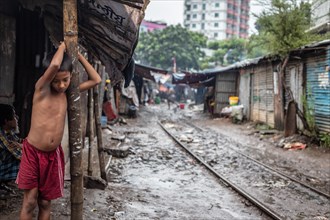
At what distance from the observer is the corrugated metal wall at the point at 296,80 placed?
44.5 ft

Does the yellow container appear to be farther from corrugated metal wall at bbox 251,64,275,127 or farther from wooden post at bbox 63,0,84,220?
wooden post at bbox 63,0,84,220

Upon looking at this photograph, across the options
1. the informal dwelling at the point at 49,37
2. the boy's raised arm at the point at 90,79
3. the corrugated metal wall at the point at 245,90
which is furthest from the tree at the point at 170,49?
the boy's raised arm at the point at 90,79

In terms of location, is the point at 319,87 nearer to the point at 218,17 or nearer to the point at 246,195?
the point at 246,195

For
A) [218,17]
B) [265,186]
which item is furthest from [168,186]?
[218,17]

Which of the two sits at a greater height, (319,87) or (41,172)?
(319,87)

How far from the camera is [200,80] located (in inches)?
1040

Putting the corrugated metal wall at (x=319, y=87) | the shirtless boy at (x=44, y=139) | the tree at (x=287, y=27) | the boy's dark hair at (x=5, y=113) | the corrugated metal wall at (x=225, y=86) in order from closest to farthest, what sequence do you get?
1. the shirtless boy at (x=44, y=139)
2. the boy's dark hair at (x=5, y=113)
3. the corrugated metal wall at (x=319, y=87)
4. the tree at (x=287, y=27)
5. the corrugated metal wall at (x=225, y=86)

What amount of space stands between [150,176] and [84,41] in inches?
163

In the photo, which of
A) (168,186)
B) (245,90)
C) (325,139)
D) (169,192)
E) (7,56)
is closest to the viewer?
(7,56)

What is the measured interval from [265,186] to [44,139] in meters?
Result: 5.40

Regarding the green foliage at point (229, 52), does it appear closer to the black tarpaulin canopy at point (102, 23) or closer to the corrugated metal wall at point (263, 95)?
the corrugated metal wall at point (263, 95)

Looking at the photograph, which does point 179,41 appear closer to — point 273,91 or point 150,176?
point 273,91

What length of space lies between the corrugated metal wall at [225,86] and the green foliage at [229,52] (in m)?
23.9

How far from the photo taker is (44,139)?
3141 millimetres
